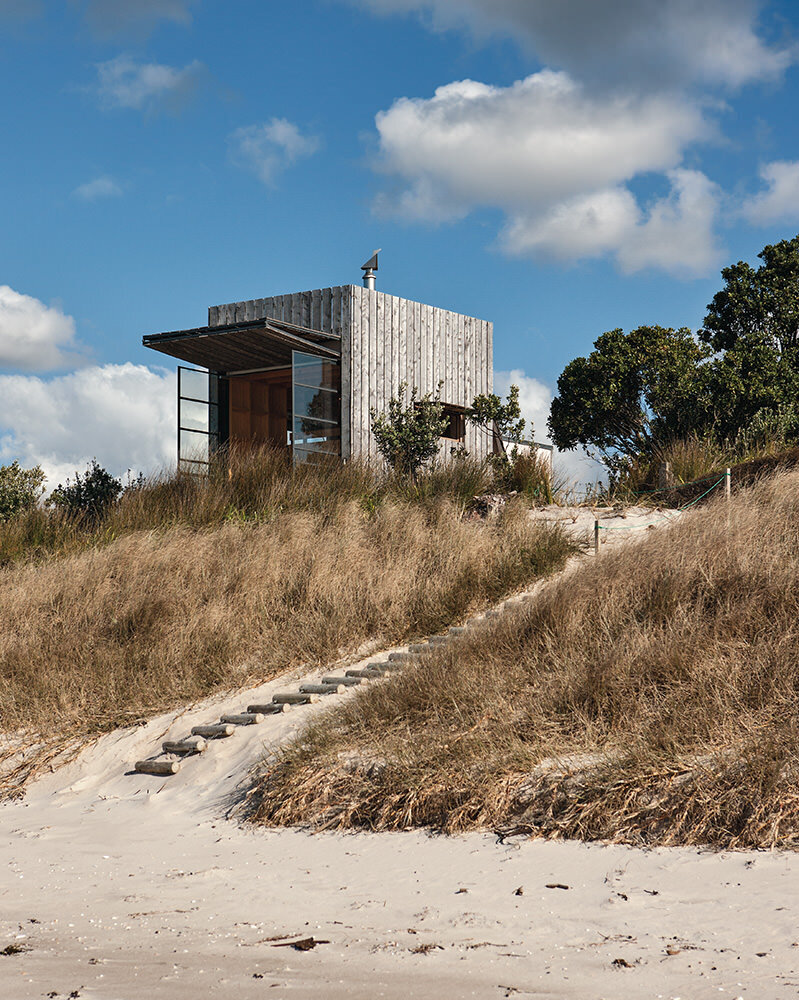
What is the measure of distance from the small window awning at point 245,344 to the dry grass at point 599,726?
30.5ft

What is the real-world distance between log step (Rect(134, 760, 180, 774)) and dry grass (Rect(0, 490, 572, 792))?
39.0 inches

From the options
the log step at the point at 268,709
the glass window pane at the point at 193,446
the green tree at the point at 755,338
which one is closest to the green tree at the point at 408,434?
the glass window pane at the point at 193,446

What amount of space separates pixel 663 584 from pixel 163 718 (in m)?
4.64

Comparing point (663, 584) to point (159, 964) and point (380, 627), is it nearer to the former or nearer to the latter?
point (380, 627)

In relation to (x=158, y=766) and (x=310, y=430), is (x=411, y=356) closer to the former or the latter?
(x=310, y=430)

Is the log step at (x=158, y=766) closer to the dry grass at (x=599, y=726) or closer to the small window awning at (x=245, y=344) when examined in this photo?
the dry grass at (x=599, y=726)

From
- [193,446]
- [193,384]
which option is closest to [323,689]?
[193,446]

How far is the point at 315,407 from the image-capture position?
57.1 ft

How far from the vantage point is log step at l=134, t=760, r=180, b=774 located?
7.86 meters

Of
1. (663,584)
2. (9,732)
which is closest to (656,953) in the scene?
(663,584)

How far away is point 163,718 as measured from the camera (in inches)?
351

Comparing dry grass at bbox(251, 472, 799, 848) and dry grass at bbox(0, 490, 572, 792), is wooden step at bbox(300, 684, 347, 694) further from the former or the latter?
dry grass at bbox(251, 472, 799, 848)

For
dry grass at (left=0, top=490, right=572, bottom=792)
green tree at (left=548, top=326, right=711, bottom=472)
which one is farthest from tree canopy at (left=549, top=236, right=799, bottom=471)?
dry grass at (left=0, top=490, right=572, bottom=792)

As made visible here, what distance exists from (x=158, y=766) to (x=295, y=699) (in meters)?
1.30
